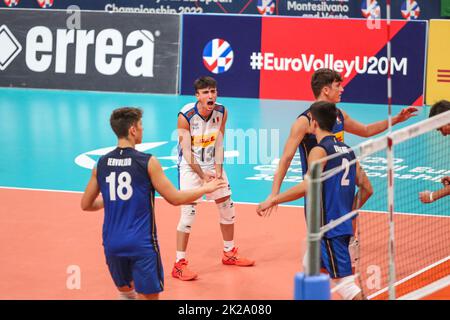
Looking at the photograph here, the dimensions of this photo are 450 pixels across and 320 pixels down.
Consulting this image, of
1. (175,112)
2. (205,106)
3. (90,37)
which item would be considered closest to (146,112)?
(175,112)

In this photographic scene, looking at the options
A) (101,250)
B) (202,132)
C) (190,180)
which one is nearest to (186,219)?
(190,180)

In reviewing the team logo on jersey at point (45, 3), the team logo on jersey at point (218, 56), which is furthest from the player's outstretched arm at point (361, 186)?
the team logo on jersey at point (45, 3)

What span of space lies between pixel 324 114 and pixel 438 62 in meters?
13.5

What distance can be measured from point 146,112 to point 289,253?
9474mm

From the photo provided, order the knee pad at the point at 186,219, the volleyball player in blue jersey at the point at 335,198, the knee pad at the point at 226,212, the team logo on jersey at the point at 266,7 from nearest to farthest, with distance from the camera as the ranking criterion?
the volleyball player in blue jersey at the point at 335,198 → the knee pad at the point at 186,219 → the knee pad at the point at 226,212 → the team logo on jersey at the point at 266,7

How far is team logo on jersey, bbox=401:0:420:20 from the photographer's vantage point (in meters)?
25.9

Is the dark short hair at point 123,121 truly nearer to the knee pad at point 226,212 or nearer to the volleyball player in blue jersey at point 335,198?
the volleyball player in blue jersey at point 335,198

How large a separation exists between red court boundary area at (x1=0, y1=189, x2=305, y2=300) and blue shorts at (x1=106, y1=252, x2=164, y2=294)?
154cm

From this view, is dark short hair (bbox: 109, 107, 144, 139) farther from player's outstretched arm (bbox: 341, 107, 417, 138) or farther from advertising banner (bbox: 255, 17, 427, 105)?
advertising banner (bbox: 255, 17, 427, 105)

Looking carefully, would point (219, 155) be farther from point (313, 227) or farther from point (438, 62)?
point (438, 62)

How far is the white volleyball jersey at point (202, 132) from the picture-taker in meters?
9.66

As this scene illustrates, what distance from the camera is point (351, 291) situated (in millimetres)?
7406

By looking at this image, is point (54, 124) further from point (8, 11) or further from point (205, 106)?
point (205, 106)

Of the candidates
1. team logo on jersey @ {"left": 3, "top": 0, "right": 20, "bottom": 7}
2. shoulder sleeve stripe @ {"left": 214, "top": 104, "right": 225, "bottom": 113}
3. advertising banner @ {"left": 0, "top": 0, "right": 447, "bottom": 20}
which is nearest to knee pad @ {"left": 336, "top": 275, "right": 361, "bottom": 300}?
shoulder sleeve stripe @ {"left": 214, "top": 104, "right": 225, "bottom": 113}
